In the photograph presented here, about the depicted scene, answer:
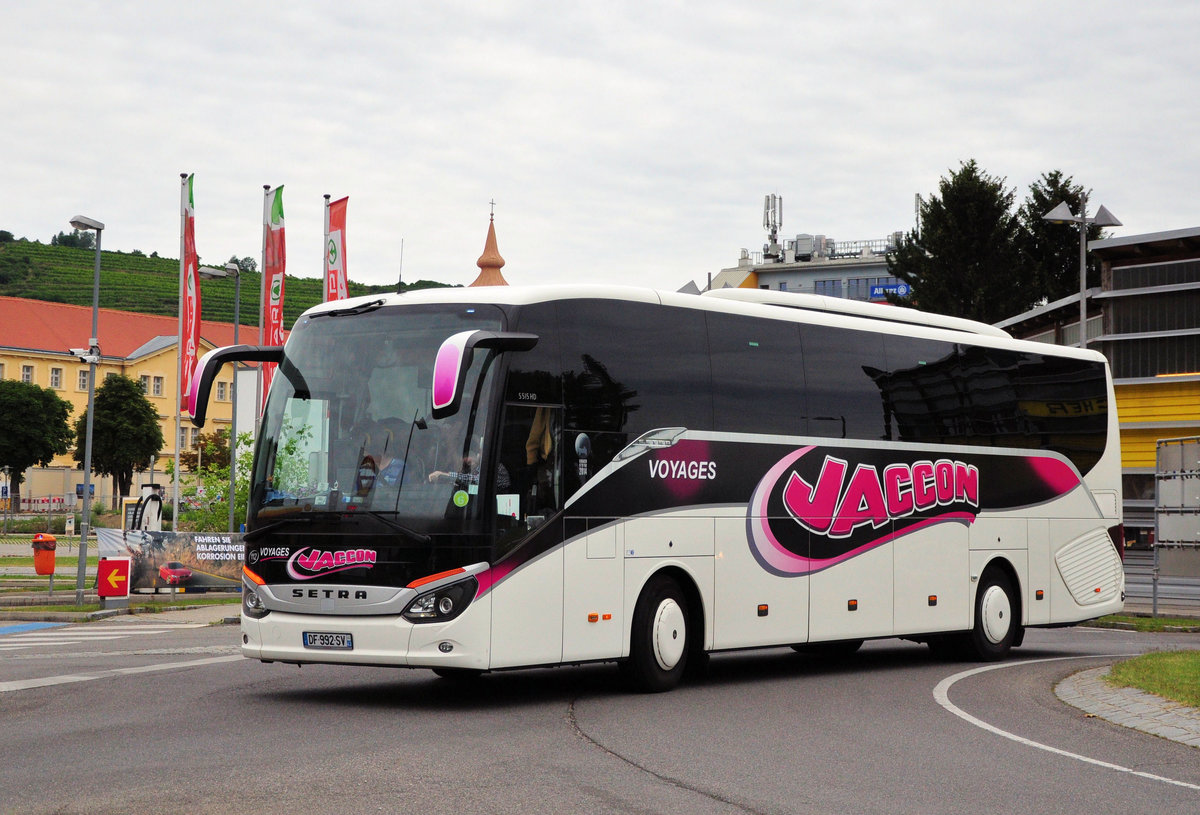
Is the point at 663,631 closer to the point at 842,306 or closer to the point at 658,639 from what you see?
the point at 658,639

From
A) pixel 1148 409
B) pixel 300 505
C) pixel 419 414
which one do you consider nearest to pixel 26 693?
pixel 300 505

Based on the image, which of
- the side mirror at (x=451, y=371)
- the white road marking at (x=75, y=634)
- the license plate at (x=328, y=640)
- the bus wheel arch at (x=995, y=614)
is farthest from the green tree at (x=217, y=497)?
the side mirror at (x=451, y=371)

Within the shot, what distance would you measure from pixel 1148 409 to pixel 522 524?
34347 mm

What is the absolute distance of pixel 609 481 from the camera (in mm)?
12977

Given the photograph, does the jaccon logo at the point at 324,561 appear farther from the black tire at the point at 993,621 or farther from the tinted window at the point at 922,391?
the black tire at the point at 993,621

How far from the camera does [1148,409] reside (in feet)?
139

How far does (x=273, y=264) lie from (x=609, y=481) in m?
27.6

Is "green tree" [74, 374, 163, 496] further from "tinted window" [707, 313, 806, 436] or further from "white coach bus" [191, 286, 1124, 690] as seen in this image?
"tinted window" [707, 313, 806, 436]

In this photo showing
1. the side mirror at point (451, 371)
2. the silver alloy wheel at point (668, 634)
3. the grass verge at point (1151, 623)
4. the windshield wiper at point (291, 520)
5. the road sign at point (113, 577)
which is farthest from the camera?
the road sign at point (113, 577)

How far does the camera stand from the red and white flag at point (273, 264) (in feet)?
124

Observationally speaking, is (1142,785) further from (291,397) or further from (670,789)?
(291,397)

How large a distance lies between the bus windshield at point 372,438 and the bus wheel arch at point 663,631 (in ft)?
7.25

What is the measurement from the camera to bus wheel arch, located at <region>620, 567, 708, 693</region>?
13.2 metres

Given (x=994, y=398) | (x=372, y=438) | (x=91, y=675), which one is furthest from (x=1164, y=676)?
(x=91, y=675)
